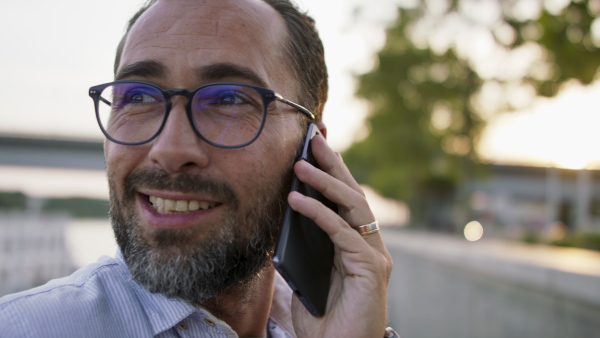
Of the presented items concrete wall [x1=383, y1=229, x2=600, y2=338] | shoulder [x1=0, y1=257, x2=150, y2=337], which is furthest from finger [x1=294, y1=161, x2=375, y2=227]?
concrete wall [x1=383, y1=229, x2=600, y2=338]

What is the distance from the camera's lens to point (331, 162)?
1.97m

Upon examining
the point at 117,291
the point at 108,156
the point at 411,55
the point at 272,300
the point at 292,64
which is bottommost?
the point at 272,300

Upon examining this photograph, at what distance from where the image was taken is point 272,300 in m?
2.26

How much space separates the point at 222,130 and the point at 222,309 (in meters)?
0.62

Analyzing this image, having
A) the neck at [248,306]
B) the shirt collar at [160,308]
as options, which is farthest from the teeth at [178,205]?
the neck at [248,306]

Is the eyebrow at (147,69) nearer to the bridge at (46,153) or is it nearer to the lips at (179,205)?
the lips at (179,205)

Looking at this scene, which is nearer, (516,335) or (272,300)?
(272,300)

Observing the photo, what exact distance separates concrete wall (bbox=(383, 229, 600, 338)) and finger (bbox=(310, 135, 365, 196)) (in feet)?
9.90

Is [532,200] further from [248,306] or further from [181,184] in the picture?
[181,184]

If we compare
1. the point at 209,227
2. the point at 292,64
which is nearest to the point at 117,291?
the point at 209,227

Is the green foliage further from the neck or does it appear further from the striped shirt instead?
the striped shirt

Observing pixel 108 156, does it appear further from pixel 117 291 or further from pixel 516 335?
pixel 516 335

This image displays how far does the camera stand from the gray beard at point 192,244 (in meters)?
1.63

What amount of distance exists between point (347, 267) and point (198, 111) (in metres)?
0.69
